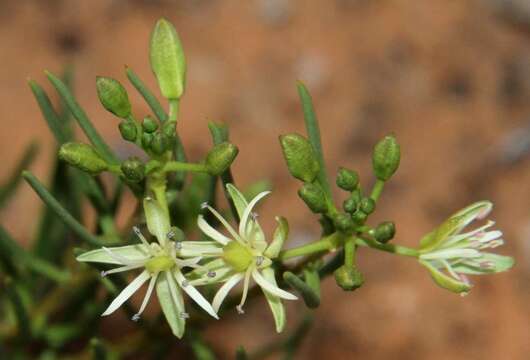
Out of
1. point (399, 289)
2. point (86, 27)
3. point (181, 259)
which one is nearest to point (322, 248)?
point (181, 259)

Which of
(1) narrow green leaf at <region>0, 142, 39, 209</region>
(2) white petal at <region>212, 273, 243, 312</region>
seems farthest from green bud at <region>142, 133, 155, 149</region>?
(1) narrow green leaf at <region>0, 142, 39, 209</region>

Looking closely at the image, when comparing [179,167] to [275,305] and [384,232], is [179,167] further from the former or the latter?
[384,232]

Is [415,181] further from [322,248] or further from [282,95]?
[322,248]

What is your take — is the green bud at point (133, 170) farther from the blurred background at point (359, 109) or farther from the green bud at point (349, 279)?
the blurred background at point (359, 109)

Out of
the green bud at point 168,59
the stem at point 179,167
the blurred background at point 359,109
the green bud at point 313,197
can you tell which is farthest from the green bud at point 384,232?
the blurred background at point 359,109

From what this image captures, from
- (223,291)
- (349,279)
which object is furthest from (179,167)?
(349,279)

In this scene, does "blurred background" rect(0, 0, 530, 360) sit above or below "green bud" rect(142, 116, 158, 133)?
below

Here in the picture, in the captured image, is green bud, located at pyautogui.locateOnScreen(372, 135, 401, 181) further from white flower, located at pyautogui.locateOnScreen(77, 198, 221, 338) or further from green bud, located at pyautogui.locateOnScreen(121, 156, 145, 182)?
green bud, located at pyautogui.locateOnScreen(121, 156, 145, 182)
